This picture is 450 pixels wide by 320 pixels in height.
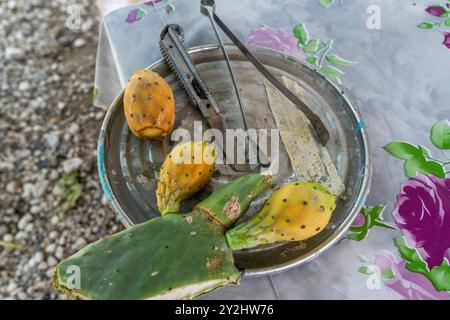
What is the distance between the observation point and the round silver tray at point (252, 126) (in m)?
0.43

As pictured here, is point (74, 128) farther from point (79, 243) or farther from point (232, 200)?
point (232, 200)

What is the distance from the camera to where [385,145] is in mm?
539

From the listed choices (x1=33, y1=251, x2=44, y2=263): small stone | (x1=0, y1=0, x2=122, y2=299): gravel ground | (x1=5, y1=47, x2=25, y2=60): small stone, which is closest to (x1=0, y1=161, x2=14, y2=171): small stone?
(x1=0, y1=0, x2=122, y2=299): gravel ground

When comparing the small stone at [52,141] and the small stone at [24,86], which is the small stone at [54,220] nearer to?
the small stone at [52,141]

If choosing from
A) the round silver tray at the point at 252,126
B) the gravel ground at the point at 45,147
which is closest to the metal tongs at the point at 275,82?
Result: the round silver tray at the point at 252,126

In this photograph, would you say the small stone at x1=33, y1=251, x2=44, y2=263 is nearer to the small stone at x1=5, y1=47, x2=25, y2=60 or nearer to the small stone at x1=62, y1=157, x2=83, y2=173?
the small stone at x1=62, y1=157, x2=83, y2=173

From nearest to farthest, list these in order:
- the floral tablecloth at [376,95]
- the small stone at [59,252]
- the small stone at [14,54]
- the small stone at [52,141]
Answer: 1. the floral tablecloth at [376,95]
2. the small stone at [59,252]
3. the small stone at [52,141]
4. the small stone at [14,54]

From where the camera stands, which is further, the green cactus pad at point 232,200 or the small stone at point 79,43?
the small stone at point 79,43

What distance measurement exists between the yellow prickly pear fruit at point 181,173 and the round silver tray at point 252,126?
30 millimetres

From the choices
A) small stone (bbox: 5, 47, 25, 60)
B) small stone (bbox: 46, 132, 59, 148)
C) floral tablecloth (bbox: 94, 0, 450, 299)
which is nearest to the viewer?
floral tablecloth (bbox: 94, 0, 450, 299)

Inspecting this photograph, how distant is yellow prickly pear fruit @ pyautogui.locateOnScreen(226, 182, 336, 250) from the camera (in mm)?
386

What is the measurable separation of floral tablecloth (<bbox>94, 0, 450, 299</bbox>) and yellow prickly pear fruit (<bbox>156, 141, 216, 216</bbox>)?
0.11 m
